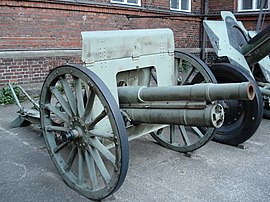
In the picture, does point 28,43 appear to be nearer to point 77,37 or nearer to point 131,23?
point 77,37

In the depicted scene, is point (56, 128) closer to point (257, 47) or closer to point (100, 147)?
point (100, 147)

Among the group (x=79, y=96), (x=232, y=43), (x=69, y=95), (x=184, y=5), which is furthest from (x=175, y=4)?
(x=79, y=96)

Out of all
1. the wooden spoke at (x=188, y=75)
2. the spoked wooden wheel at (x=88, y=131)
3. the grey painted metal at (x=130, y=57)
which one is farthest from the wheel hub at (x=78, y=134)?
the wooden spoke at (x=188, y=75)

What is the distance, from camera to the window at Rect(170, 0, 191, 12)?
1198 centimetres

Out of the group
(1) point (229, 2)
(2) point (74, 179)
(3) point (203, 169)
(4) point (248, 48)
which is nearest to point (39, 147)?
(2) point (74, 179)

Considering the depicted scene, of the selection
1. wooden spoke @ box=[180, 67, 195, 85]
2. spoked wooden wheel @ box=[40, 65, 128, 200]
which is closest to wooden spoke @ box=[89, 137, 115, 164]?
spoked wooden wheel @ box=[40, 65, 128, 200]

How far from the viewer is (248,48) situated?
5.09 metres

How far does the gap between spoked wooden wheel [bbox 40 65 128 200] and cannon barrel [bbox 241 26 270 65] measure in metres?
2.79

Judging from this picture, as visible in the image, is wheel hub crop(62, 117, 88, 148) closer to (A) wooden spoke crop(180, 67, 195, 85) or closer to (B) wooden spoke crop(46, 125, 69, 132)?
(B) wooden spoke crop(46, 125, 69, 132)

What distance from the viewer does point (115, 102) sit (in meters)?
2.71

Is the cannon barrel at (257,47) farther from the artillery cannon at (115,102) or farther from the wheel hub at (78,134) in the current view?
the wheel hub at (78,134)

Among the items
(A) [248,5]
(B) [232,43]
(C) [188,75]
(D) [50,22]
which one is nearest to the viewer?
(C) [188,75]

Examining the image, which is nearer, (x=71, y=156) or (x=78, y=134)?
(x=78, y=134)

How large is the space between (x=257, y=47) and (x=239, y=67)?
53 cm
